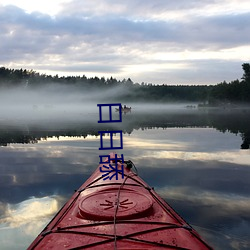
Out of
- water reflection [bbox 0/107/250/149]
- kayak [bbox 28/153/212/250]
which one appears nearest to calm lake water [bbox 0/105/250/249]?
kayak [bbox 28/153/212/250]

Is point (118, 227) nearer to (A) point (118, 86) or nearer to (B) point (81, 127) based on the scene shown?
(B) point (81, 127)

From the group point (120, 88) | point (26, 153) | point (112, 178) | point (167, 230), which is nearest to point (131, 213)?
point (167, 230)

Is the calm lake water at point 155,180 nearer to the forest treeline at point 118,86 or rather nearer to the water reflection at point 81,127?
the water reflection at point 81,127

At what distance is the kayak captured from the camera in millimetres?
4496

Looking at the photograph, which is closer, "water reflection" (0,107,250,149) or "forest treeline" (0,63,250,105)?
"water reflection" (0,107,250,149)

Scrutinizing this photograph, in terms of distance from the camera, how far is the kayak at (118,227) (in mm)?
4496

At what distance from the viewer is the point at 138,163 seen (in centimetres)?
1430

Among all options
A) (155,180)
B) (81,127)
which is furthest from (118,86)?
(155,180)

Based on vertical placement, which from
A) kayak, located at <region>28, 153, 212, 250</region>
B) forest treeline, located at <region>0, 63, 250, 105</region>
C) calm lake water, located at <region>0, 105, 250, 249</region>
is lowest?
calm lake water, located at <region>0, 105, 250, 249</region>

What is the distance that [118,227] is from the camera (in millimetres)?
4938

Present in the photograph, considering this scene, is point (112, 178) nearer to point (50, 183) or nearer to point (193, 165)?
point (50, 183)

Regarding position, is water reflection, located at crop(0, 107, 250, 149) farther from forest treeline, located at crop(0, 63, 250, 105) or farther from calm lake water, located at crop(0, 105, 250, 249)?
forest treeline, located at crop(0, 63, 250, 105)

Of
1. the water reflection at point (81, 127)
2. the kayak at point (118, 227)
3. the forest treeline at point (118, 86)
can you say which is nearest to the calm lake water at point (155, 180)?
the kayak at point (118, 227)

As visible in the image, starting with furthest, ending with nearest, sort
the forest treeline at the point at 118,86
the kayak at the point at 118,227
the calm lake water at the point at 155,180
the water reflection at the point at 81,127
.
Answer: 1. the forest treeline at the point at 118,86
2. the water reflection at the point at 81,127
3. the calm lake water at the point at 155,180
4. the kayak at the point at 118,227
